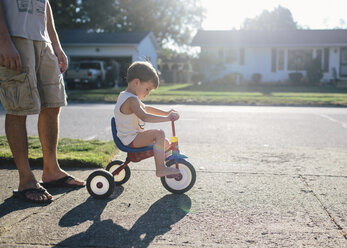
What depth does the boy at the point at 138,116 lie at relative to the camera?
3.36 metres

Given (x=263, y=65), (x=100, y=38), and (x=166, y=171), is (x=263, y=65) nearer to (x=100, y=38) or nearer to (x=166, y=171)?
(x=100, y=38)

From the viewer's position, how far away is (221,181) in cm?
Result: 384

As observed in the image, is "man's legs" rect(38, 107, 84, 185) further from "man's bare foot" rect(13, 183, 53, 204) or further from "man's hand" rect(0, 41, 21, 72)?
"man's hand" rect(0, 41, 21, 72)

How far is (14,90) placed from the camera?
3.16 meters

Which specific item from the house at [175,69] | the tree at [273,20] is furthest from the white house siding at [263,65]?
the tree at [273,20]

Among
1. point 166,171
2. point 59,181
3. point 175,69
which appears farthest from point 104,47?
point 166,171

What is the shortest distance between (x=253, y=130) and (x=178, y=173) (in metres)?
Answer: 4.51

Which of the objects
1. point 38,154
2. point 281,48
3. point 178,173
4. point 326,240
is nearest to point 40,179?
point 38,154

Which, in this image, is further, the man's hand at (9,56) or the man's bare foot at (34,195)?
the man's bare foot at (34,195)

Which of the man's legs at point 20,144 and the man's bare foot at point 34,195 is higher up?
the man's legs at point 20,144

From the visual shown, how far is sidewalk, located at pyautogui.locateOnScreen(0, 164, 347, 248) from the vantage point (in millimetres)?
2488

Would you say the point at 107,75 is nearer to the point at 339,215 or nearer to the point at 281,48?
the point at 281,48

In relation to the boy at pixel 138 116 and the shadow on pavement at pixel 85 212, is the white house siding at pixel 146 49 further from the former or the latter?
the shadow on pavement at pixel 85 212

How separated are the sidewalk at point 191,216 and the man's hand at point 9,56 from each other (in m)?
1.12
